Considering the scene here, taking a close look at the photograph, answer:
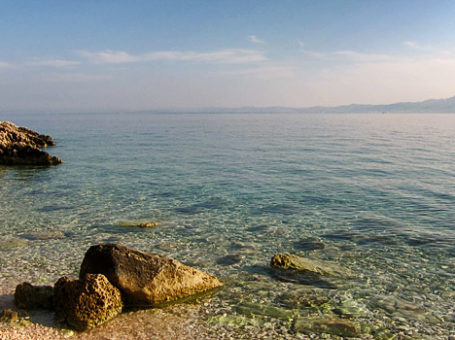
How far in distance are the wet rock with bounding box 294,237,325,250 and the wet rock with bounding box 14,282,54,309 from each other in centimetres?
785

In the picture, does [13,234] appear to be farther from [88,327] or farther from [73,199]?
[88,327]

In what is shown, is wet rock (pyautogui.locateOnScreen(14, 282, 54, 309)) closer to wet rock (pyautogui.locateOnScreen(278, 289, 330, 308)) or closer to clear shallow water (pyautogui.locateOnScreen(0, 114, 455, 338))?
clear shallow water (pyautogui.locateOnScreen(0, 114, 455, 338))

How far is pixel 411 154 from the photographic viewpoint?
38.1m

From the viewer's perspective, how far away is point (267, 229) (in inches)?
574

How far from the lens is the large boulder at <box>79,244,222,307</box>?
Result: 816cm

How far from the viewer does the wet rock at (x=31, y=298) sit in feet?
25.7

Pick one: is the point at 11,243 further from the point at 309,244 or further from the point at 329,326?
the point at 329,326

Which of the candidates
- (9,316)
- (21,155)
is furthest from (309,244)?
(21,155)

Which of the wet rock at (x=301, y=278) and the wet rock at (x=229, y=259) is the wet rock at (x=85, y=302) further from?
the wet rock at (x=301, y=278)

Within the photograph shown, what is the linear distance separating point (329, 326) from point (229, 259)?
437 centimetres

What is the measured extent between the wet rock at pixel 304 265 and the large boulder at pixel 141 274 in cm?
279

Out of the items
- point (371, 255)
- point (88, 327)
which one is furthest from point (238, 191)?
point (88, 327)

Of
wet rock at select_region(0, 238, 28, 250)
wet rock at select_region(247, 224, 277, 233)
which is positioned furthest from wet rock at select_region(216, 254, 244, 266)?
wet rock at select_region(0, 238, 28, 250)

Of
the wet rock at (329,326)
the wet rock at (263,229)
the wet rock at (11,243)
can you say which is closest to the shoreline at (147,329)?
the wet rock at (329,326)
